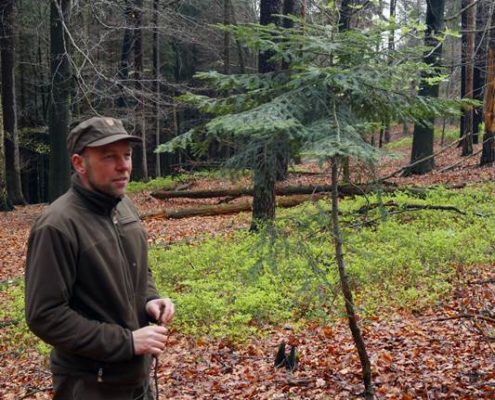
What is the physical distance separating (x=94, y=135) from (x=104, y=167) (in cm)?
18

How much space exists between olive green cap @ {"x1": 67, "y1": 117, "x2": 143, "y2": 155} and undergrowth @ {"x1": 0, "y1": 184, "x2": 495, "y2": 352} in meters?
2.36

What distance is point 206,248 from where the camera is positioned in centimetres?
1080

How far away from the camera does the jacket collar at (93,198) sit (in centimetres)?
286

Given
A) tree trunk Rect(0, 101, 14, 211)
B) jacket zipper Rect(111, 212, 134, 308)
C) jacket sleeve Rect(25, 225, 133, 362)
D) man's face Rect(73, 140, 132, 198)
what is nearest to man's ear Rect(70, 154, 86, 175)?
man's face Rect(73, 140, 132, 198)

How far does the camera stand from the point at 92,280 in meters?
2.73

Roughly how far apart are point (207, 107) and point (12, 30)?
1764 cm

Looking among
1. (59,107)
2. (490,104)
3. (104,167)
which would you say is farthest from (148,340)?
(490,104)

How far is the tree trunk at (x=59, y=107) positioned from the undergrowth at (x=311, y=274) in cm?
527

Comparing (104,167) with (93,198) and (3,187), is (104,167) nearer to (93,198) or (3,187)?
(93,198)

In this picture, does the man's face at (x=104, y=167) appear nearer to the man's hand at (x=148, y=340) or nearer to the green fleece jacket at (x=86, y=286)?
the green fleece jacket at (x=86, y=286)

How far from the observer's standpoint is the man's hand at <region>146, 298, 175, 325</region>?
3154mm

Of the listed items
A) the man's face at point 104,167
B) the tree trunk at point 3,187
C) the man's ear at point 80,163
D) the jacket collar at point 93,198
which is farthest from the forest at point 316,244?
the tree trunk at point 3,187

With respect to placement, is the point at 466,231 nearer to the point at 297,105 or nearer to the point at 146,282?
the point at 297,105

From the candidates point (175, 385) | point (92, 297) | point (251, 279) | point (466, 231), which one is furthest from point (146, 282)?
point (466, 231)
